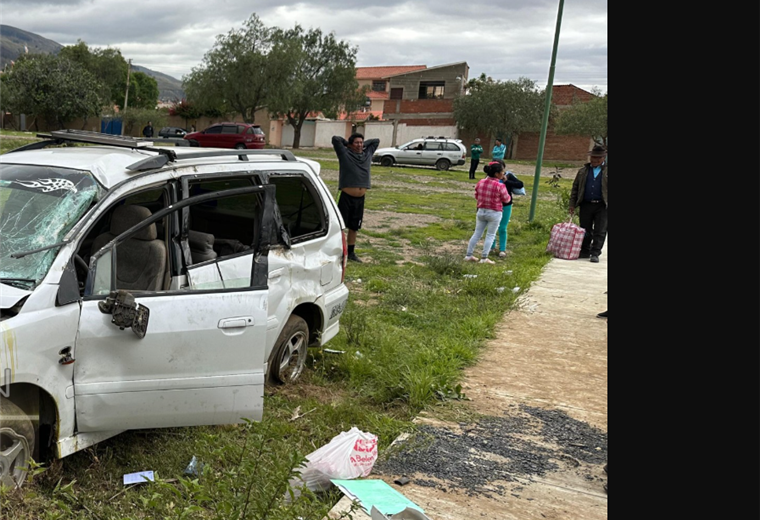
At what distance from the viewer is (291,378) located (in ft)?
18.0

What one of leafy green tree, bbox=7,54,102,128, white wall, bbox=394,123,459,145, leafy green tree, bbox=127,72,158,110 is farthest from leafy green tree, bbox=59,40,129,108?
white wall, bbox=394,123,459,145

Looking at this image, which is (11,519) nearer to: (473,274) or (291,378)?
(291,378)

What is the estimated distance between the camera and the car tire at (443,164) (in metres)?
34.8

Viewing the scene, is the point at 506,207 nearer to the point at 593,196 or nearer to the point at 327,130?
the point at 593,196

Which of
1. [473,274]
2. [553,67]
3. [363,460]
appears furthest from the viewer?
[553,67]

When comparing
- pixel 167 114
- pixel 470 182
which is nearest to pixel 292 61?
pixel 167 114

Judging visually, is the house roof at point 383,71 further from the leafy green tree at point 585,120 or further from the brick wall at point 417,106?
the leafy green tree at point 585,120

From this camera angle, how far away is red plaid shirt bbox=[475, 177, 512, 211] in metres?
10.8

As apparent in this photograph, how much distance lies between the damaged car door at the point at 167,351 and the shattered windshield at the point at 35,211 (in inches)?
10.2

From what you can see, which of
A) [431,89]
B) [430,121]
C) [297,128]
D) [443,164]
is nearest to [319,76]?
[297,128]

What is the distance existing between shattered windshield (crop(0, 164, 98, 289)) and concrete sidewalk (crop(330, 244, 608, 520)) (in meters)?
2.00

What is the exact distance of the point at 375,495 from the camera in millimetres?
3693

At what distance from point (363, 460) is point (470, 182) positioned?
25532 millimetres

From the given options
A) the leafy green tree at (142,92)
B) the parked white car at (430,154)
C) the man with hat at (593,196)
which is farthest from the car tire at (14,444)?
the leafy green tree at (142,92)
